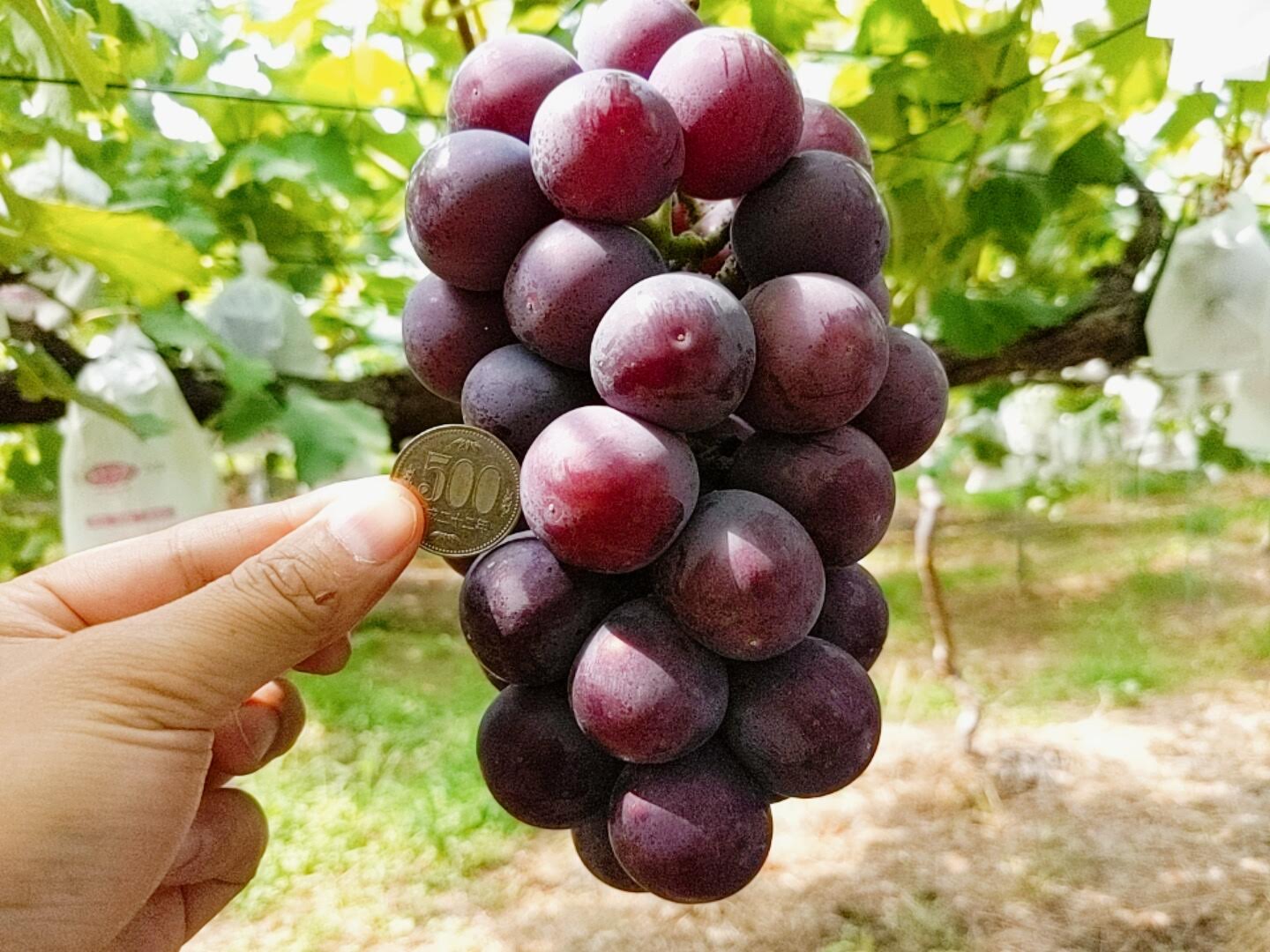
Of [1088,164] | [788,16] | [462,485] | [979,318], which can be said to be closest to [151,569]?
[462,485]

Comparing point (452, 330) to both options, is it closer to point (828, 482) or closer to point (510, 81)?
point (510, 81)

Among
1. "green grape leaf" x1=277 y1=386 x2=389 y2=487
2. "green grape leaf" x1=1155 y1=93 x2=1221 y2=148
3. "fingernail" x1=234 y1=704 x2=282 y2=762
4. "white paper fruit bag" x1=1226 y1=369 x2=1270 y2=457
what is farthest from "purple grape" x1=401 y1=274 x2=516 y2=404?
"white paper fruit bag" x1=1226 y1=369 x2=1270 y2=457

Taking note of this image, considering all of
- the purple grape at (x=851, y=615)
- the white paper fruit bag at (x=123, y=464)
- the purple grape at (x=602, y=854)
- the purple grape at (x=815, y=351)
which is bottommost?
the white paper fruit bag at (x=123, y=464)

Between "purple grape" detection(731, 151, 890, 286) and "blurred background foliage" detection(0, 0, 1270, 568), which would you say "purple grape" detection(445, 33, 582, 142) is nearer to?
"purple grape" detection(731, 151, 890, 286)

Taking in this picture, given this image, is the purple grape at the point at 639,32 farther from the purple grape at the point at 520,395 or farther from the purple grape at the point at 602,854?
the purple grape at the point at 602,854

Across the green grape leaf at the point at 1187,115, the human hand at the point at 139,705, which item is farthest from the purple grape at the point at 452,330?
the green grape leaf at the point at 1187,115

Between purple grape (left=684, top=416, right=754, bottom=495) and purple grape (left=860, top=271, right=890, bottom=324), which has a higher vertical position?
purple grape (left=860, top=271, right=890, bottom=324)

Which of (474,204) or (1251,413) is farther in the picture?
(1251,413)
